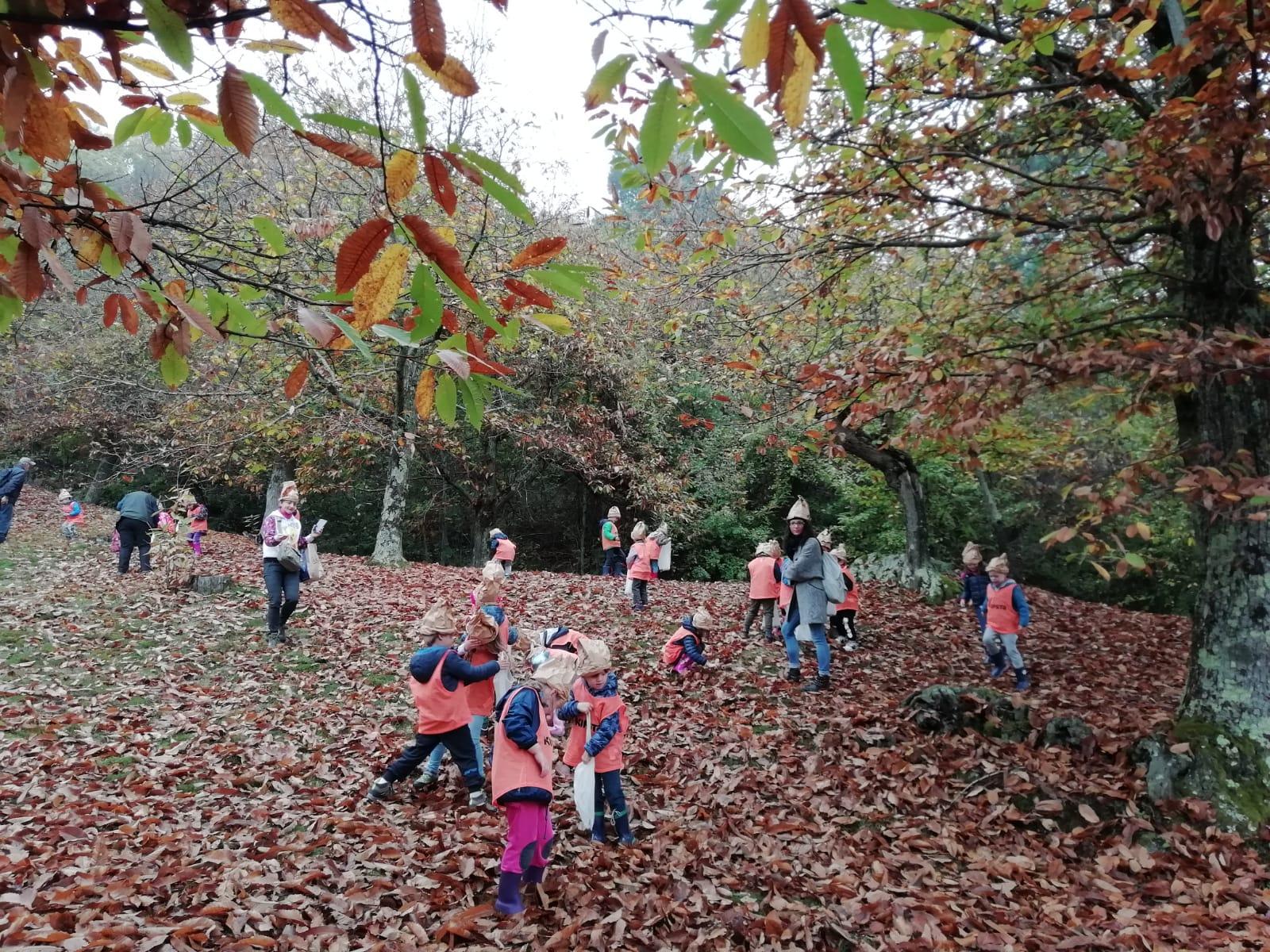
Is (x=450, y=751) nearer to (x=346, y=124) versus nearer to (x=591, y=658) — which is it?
(x=591, y=658)

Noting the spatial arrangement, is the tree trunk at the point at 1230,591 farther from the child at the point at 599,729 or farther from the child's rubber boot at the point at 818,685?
the child at the point at 599,729

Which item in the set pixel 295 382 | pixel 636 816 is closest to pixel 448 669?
pixel 636 816

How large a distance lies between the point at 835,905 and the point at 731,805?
1242 mm

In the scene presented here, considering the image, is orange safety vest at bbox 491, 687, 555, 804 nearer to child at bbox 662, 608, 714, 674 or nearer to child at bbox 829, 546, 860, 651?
child at bbox 662, 608, 714, 674

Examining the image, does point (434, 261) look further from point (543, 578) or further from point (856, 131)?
point (543, 578)

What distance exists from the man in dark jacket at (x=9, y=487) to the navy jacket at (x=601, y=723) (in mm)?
12386

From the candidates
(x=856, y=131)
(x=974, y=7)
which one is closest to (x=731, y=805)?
(x=856, y=131)

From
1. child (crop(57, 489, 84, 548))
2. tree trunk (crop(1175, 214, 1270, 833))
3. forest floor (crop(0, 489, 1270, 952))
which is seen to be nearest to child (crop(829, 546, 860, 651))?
forest floor (crop(0, 489, 1270, 952))

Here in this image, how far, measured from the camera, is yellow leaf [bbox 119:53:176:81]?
1.74 metres

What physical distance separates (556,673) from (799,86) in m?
3.57

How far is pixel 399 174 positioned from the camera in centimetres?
137

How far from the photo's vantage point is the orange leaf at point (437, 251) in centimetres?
128

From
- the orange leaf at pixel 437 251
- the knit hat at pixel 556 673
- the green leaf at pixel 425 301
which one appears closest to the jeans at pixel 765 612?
the knit hat at pixel 556 673

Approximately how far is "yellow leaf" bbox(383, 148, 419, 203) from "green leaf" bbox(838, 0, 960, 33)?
33.0 inches
